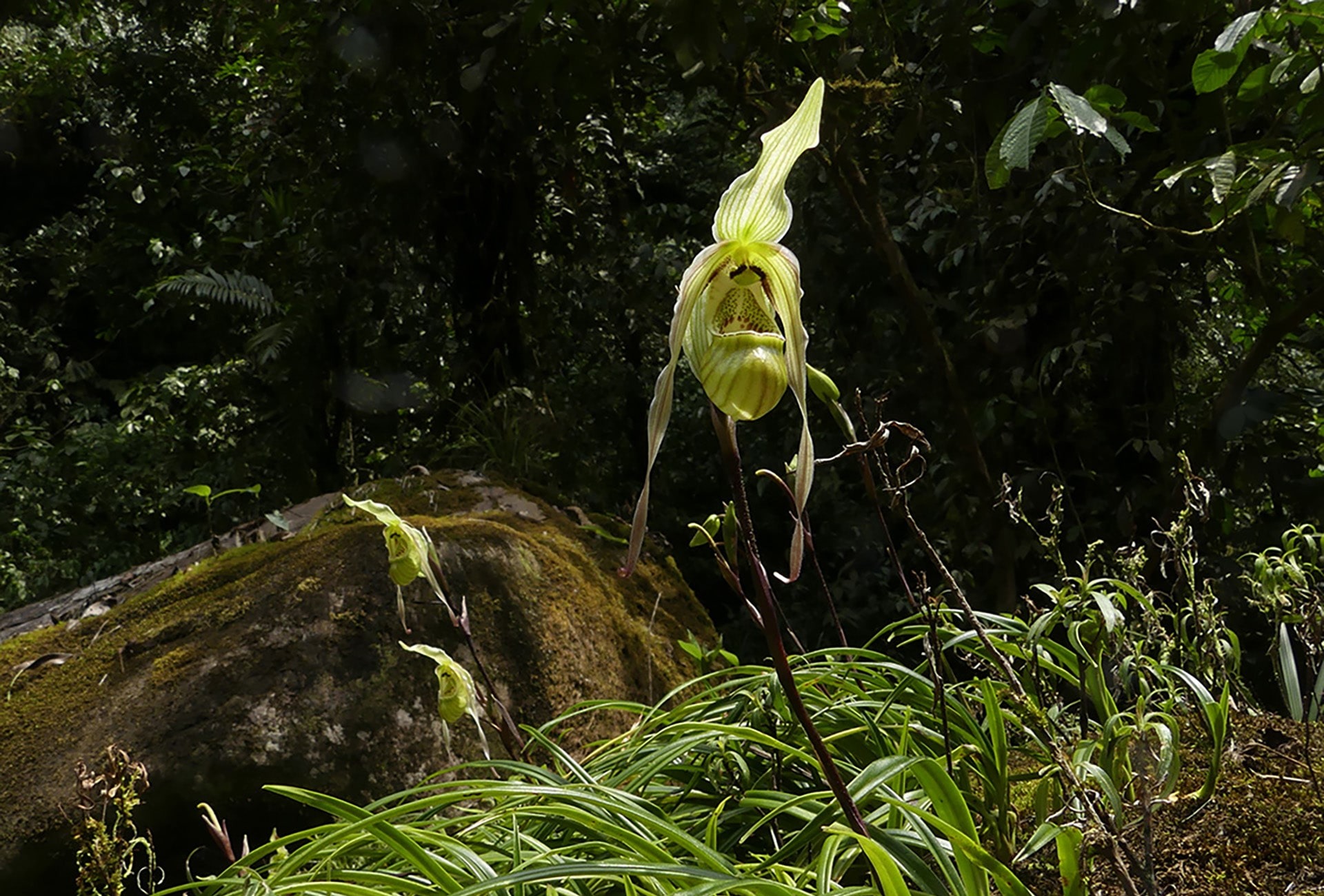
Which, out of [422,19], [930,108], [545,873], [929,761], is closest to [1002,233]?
[930,108]

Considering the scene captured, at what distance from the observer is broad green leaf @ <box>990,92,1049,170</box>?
155 centimetres

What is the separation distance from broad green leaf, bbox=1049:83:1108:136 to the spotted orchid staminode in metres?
0.96

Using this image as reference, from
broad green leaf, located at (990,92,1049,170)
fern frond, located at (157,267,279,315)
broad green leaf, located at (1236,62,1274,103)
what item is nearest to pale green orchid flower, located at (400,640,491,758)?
broad green leaf, located at (990,92,1049,170)

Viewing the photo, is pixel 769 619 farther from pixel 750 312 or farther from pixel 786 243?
pixel 786 243

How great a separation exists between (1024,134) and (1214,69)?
16.4 inches

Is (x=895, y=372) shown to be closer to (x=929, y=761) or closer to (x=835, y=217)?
(x=835, y=217)

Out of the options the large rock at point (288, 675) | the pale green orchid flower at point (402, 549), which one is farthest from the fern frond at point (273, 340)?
the pale green orchid flower at point (402, 549)

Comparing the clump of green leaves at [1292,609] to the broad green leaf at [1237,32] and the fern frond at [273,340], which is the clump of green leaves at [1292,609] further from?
the fern frond at [273,340]

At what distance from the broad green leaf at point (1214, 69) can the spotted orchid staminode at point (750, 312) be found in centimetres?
129

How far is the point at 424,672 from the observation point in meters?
1.96

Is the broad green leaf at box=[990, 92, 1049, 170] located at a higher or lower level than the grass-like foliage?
higher

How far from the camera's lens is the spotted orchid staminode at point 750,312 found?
75cm

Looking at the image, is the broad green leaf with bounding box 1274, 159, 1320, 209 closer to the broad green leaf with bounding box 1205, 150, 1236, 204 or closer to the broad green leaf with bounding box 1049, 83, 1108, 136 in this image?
the broad green leaf with bounding box 1205, 150, 1236, 204

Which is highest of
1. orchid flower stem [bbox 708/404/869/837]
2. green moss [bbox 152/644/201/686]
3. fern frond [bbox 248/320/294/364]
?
fern frond [bbox 248/320/294/364]
